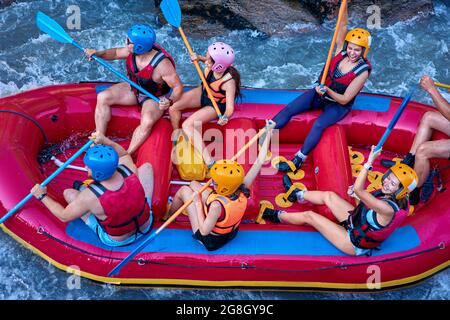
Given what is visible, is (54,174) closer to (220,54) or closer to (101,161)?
(101,161)

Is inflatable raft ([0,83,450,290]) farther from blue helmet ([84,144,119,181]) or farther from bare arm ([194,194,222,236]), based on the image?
blue helmet ([84,144,119,181])

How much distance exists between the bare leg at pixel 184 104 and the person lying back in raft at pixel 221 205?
882 millimetres

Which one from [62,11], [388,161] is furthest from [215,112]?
[62,11]

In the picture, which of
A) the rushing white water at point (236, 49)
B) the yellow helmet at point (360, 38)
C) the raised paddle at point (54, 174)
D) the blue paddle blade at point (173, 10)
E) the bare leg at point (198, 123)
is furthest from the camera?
the rushing white water at point (236, 49)

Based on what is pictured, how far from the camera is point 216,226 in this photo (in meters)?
4.02

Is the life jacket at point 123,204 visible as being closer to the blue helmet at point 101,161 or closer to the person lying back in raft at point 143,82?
the blue helmet at point 101,161

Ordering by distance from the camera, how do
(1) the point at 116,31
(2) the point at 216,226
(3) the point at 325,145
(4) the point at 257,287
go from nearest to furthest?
(2) the point at 216,226, (4) the point at 257,287, (3) the point at 325,145, (1) the point at 116,31

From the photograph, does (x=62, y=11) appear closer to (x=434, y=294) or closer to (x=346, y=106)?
(x=346, y=106)

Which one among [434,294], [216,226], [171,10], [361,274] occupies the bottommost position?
[434,294]

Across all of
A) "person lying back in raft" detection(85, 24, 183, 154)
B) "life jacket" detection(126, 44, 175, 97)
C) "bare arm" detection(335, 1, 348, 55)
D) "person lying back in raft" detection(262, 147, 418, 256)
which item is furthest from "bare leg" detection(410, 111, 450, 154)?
"life jacket" detection(126, 44, 175, 97)

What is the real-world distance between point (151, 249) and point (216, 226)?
52cm

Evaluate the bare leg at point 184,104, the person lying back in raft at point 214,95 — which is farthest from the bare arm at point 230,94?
the bare leg at point 184,104

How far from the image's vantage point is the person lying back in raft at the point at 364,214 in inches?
153

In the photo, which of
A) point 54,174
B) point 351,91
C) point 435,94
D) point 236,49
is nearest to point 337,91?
point 351,91
